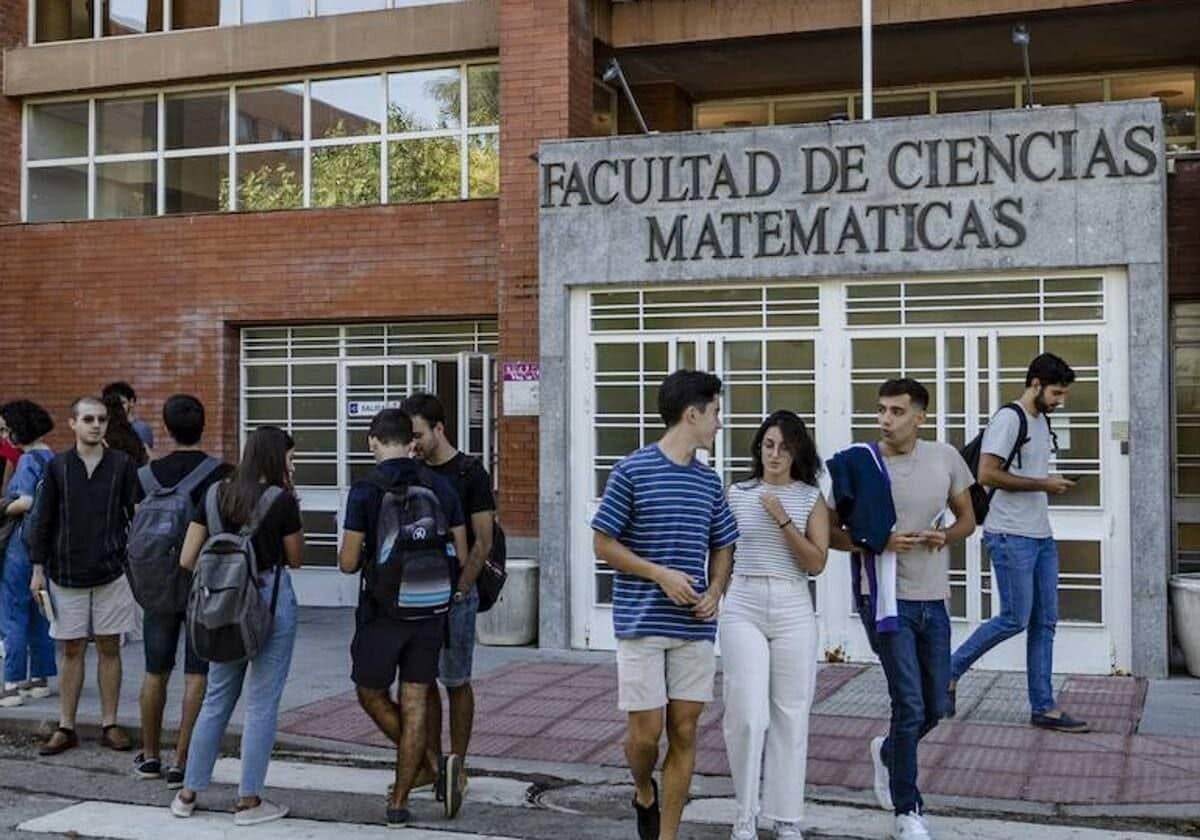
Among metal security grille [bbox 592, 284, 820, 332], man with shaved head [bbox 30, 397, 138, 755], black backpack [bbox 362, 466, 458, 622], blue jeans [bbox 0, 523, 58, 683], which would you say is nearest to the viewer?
black backpack [bbox 362, 466, 458, 622]

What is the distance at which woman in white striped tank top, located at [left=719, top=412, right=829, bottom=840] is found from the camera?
6168 mm

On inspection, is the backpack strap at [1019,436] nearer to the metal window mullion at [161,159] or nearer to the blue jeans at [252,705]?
the blue jeans at [252,705]

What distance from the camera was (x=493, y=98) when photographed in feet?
46.0

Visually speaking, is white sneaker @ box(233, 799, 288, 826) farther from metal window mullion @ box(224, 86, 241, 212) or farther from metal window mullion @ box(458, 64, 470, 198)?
metal window mullion @ box(224, 86, 241, 212)

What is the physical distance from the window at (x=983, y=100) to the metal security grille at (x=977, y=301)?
336 cm

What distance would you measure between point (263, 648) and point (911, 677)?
9.66 feet

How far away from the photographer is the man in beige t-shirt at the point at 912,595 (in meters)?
6.28

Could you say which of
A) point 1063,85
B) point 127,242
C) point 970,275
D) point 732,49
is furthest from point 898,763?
point 127,242

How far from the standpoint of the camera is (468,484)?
23.4 ft

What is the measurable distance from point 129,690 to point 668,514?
5.58 meters

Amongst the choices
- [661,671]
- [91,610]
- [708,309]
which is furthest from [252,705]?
[708,309]

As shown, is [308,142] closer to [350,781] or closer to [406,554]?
[350,781]

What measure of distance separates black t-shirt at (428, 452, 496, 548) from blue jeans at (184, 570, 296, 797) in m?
0.90

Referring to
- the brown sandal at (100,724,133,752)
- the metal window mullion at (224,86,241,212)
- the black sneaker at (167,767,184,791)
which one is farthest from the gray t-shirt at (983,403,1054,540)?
the metal window mullion at (224,86,241,212)
